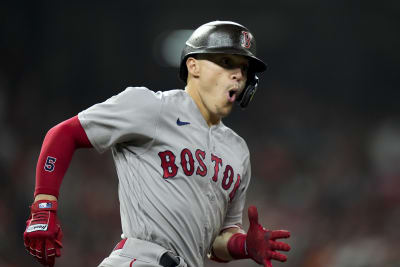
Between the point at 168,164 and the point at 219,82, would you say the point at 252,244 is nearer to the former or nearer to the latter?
the point at 168,164

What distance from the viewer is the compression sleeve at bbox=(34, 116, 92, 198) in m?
2.04

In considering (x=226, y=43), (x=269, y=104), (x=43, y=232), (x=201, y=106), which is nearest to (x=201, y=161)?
(x=201, y=106)

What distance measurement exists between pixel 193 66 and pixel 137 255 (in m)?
0.80

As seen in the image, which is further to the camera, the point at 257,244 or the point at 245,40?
the point at 245,40

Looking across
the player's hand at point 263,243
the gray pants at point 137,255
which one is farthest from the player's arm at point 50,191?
the player's hand at point 263,243

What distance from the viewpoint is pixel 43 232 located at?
6.27 feet

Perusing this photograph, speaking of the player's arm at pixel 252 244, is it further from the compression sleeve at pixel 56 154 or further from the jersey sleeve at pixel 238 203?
the compression sleeve at pixel 56 154

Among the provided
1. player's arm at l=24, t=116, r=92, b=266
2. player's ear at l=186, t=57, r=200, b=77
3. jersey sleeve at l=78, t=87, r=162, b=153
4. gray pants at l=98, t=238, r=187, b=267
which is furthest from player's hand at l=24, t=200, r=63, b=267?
player's ear at l=186, t=57, r=200, b=77

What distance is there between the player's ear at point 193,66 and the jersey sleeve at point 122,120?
291mm

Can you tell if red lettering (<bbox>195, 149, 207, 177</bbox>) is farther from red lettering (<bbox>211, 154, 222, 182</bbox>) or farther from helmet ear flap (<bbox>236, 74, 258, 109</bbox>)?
helmet ear flap (<bbox>236, 74, 258, 109</bbox>)

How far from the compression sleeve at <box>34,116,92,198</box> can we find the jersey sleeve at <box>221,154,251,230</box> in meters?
0.69

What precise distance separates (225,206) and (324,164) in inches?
148

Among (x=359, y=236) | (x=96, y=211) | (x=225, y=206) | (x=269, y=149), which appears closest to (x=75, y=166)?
(x=96, y=211)

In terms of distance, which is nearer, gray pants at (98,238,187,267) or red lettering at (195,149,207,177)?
gray pants at (98,238,187,267)
